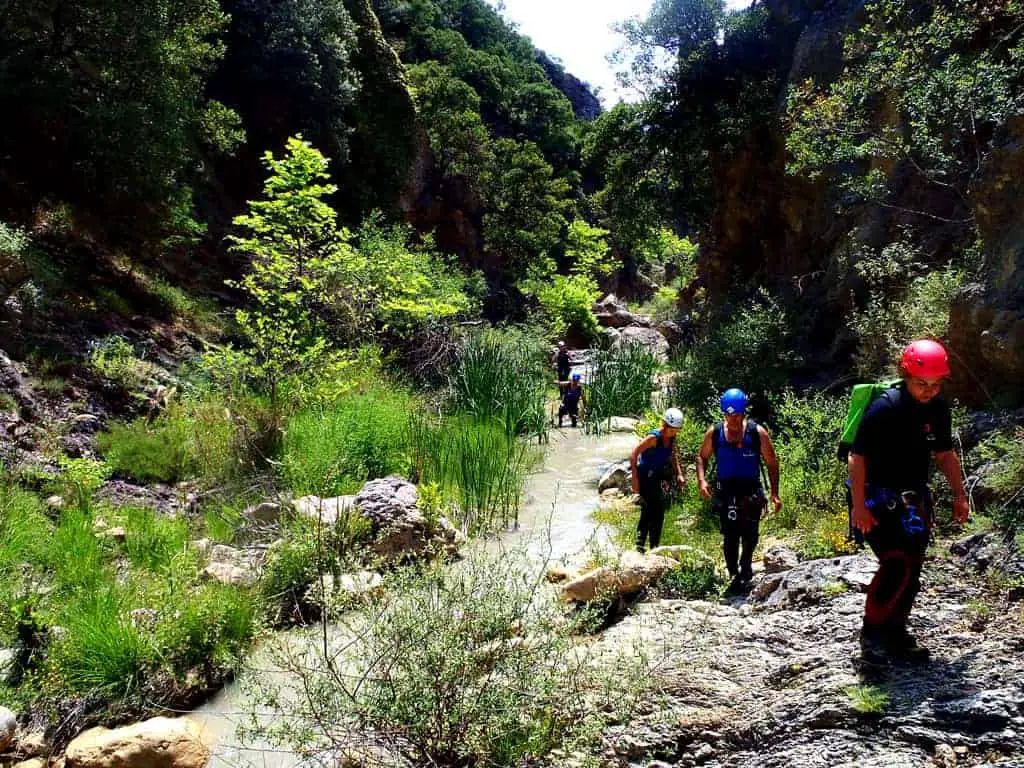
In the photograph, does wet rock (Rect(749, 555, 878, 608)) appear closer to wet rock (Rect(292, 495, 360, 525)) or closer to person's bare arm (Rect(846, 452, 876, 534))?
person's bare arm (Rect(846, 452, 876, 534))

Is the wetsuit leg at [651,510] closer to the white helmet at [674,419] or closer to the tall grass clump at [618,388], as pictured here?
the white helmet at [674,419]

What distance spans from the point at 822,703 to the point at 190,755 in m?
3.00

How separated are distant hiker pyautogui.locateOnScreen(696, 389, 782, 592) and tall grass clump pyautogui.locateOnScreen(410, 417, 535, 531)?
2812 millimetres

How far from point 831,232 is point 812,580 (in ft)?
30.2

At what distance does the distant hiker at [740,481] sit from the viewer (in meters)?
4.53

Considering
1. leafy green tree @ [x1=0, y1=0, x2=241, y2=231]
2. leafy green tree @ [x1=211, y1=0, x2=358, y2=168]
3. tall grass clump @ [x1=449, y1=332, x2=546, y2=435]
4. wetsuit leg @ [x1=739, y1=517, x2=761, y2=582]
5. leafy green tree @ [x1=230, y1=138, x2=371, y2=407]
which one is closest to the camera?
wetsuit leg @ [x1=739, y1=517, x2=761, y2=582]

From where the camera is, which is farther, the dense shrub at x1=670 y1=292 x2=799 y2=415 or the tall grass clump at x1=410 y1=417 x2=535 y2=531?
the dense shrub at x1=670 y1=292 x2=799 y2=415

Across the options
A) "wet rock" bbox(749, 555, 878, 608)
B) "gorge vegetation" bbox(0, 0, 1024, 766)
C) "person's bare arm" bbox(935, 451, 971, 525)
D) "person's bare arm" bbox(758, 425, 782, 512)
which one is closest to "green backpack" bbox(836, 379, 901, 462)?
"person's bare arm" bbox(935, 451, 971, 525)

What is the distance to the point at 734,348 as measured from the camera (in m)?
9.66

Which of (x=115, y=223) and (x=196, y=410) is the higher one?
(x=115, y=223)

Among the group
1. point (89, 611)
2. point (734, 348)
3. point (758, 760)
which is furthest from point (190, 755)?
point (734, 348)

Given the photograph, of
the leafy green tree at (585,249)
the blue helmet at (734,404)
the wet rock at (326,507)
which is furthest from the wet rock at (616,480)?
the leafy green tree at (585,249)

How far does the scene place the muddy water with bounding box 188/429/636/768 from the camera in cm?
331

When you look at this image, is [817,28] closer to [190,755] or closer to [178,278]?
[178,278]
